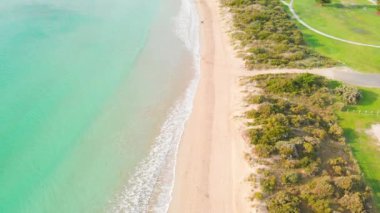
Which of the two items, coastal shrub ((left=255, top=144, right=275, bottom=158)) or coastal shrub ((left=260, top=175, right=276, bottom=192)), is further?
coastal shrub ((left=255, top=144, right=275, bottom=158))

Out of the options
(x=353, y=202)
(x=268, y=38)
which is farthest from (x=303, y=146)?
(x=268, y=38)

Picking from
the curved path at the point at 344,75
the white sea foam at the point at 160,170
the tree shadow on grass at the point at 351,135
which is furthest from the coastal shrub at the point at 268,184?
the curved path at the point at 344,75

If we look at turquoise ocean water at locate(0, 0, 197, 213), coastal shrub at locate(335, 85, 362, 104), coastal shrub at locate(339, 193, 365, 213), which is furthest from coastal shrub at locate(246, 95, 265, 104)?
coastal shrub at locate(339, 193, 365, 213)

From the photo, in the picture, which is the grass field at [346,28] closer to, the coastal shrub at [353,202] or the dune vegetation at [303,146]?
the dune vegetation at [303,146]

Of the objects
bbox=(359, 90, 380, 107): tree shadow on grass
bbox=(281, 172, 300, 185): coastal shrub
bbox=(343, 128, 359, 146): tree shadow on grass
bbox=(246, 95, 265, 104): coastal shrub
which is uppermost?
bbox=(246, 95, 265, 104): coastal shrub

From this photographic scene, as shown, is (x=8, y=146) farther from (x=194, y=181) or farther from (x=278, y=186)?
(x=278, y=186)

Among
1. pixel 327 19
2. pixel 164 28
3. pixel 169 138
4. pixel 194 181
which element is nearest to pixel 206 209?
pixel 194 181

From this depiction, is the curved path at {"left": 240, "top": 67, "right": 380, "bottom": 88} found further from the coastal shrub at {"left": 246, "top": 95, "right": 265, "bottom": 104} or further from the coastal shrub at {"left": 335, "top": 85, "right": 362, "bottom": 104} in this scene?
the coastal shrub at {"left": 246, "top": 95, "right": 265, "bottom": 104}
